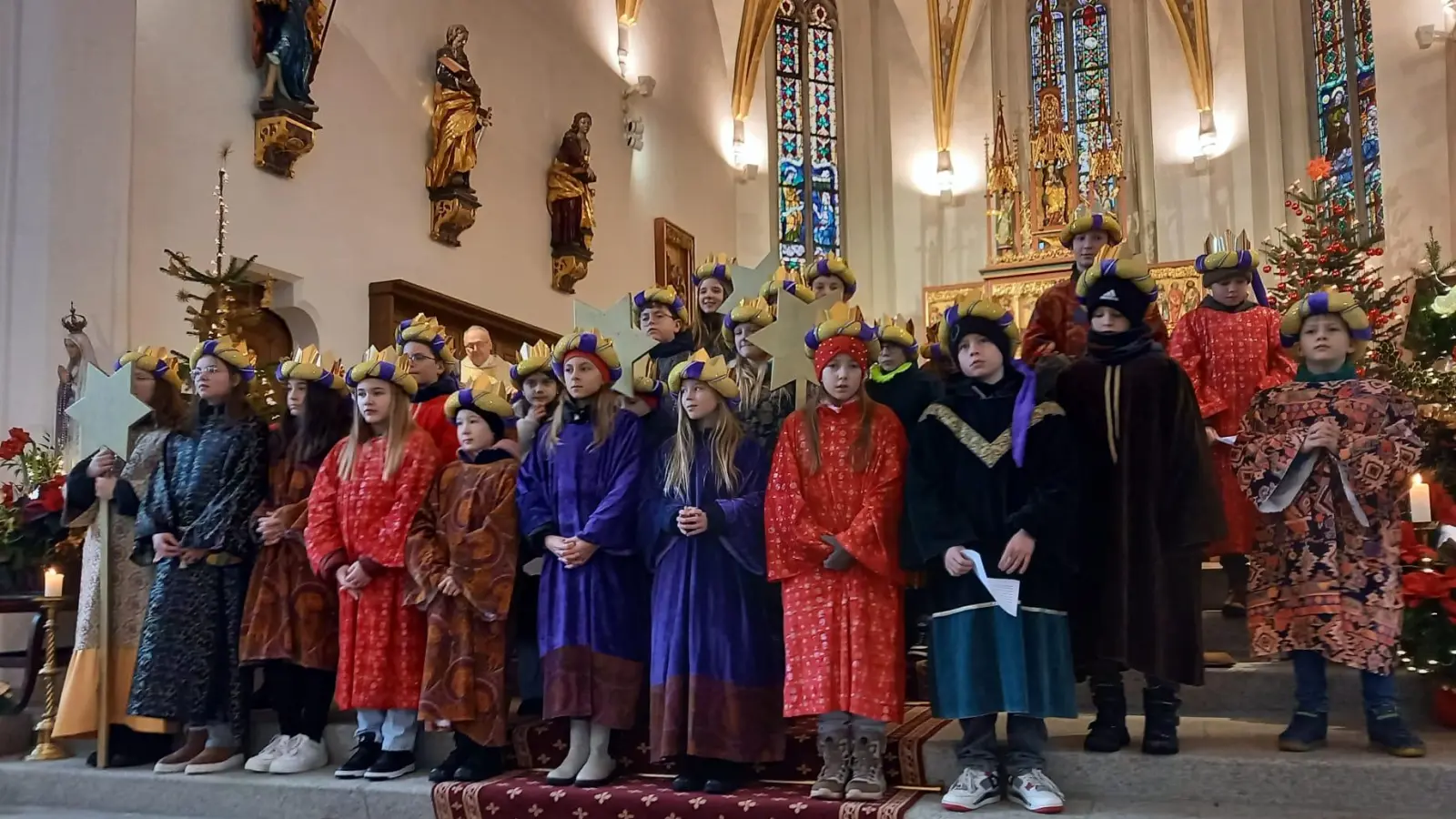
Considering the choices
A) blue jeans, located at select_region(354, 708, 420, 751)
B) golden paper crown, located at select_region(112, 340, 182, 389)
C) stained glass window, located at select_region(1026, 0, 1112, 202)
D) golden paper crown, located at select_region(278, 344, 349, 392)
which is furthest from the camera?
stained glass window, located at select_region(1026, 0, 1112, 202)

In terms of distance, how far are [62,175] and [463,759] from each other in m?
3.94

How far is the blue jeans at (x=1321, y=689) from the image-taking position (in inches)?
142

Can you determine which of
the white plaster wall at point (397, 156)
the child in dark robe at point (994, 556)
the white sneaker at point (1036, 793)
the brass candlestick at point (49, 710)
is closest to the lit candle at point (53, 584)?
the brass candlestick at point (49, 710)

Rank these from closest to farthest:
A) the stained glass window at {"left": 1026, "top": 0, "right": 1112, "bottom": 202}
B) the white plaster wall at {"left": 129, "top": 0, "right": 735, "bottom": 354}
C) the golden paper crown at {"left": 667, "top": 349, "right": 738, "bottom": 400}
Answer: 1. the golden paper crown at {"left": 667, "top": 349, "right": 738, "bottom": 400}
2. the white plaster wall at {"left": 129, "top": 0, "right": 735, "bottom": 354}
3. the stained glass window at {"left": 1026, "top": 0, "right": 1112, "bottom": 202}

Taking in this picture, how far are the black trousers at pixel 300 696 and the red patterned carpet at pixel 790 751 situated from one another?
31.0 inches

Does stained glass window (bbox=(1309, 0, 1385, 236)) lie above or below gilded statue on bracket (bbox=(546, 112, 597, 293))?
above

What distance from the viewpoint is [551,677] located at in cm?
394

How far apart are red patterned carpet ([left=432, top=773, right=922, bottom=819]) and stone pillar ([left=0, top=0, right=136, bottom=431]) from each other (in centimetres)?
346

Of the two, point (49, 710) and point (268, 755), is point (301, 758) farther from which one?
point (49, 710)

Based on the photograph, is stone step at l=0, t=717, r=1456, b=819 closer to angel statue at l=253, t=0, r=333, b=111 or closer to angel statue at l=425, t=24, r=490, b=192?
angel statue at l=253, t=0, r=333, b=111

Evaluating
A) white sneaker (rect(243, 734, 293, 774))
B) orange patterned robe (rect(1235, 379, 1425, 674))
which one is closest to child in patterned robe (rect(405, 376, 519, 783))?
white sneaker (rect(243, 734, 293, 774))

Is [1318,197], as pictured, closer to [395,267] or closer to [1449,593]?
[1449,593]

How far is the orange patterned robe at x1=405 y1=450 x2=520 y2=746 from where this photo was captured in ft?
13.3

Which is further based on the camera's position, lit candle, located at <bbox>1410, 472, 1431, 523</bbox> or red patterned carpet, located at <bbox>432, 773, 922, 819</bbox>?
lit candle, located at <bbox>1410, 472, 1431, 523</bbox>
